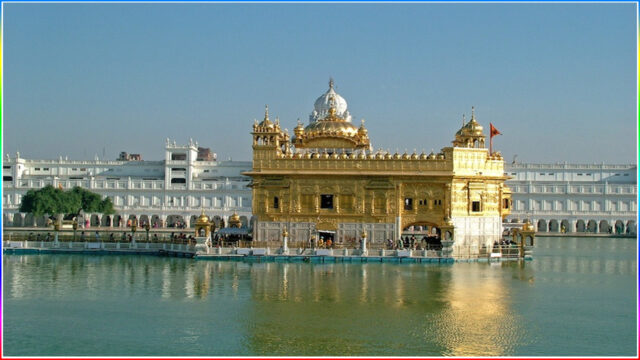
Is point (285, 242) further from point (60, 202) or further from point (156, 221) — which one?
point (156, 221)

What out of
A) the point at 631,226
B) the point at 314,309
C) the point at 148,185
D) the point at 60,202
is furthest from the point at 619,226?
the point at 314,309

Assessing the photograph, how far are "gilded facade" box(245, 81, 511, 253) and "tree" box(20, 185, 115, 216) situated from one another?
134 feet

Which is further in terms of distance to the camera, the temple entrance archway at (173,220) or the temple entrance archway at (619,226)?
the temple entrance archway at (173,220)

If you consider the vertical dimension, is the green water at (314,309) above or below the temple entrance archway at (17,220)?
below

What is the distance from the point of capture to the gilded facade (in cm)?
4241

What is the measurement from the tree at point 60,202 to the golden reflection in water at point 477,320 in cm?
5211

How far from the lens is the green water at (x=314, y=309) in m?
22.1

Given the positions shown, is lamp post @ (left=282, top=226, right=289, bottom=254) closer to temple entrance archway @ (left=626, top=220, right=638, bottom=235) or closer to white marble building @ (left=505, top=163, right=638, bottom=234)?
white marble building @ (left=505, top=163, right=638, bottom=234)

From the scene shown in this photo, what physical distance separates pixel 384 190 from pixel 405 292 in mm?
11850

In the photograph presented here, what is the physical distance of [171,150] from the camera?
95.4 metres

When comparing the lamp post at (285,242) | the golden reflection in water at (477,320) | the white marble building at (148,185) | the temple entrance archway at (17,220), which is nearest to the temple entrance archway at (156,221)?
the white marble building at (148,185)

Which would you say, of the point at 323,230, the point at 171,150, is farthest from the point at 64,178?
the point at 323,230

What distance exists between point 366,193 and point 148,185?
51.4 meters

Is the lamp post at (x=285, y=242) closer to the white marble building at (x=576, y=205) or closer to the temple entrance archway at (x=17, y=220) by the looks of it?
the white marble building at (x=576, y=205)
